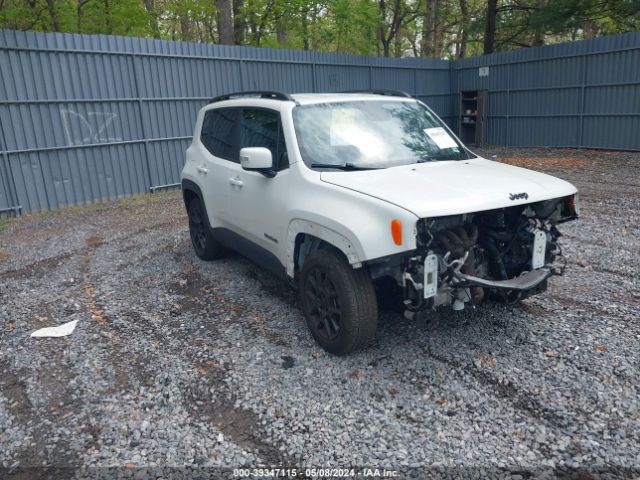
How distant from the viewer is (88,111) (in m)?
10.3

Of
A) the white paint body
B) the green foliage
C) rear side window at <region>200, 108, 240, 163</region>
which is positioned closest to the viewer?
the white paint body

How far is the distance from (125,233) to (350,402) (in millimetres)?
5985

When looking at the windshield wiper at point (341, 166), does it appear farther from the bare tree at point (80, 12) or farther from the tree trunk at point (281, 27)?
the tree trunk at point (281, 27)

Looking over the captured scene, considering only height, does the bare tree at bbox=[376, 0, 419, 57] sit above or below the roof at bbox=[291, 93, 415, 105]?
above

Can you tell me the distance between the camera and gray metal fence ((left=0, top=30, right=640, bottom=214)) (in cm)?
958

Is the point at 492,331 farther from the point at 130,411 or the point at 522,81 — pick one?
the point at 522,81

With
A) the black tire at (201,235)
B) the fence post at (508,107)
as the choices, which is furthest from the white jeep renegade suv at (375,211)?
the fence post at (508,107)

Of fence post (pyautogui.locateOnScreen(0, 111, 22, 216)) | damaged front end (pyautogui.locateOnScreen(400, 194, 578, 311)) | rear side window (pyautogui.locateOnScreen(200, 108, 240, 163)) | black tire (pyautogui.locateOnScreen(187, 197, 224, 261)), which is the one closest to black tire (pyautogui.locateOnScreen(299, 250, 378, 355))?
damaged front end (pyautogui.locateOnScreen(400, 194, 578, 311))

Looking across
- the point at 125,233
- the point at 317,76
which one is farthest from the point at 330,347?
the point at 317,76

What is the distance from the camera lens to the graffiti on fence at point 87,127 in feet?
33.0

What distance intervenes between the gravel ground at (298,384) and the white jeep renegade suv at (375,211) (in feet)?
1.42

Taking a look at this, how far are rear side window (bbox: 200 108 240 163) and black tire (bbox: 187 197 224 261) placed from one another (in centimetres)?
72

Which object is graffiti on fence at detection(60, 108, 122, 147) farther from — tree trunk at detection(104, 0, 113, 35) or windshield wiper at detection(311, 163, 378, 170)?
tree trunk at detection(104, 0, 113, 35)

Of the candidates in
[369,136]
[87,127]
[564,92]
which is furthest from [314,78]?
[369,136]
